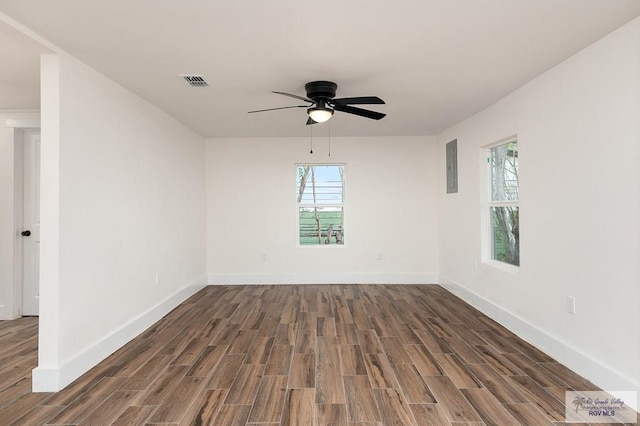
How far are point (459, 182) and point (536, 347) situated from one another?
2323mm

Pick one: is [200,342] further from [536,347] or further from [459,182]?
[459,182]

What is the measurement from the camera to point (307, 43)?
7.68 feet

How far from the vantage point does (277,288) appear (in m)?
5.30

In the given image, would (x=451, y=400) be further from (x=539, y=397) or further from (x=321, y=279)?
(x=321, y=279)

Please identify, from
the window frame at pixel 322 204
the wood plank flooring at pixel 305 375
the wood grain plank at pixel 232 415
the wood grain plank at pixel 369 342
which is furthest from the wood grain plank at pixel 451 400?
the window frame at pixel 322 204

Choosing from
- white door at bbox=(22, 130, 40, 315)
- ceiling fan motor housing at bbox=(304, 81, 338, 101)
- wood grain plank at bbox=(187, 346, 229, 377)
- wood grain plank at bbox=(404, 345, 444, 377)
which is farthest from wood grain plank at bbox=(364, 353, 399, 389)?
white door at bbox=(22, 130, 40, 315)

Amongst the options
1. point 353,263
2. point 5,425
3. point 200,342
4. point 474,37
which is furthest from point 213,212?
point 474,37

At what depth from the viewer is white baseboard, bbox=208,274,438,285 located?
5.55m

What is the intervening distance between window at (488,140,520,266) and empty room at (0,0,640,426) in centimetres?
3

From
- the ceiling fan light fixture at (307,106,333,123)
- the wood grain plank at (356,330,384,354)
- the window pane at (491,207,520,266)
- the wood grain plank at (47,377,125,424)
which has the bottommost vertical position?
the wood grain plank at (47,377,125,424)

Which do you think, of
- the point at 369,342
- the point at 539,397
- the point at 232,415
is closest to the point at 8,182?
the point at 232,415

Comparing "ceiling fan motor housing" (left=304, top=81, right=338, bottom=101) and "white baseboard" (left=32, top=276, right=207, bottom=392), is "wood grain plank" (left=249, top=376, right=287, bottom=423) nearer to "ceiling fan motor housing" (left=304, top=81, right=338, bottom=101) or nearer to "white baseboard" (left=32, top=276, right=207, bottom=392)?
"white baseboard" (left=32, top=276, right=207, bottom=392)

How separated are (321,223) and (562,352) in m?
3.73

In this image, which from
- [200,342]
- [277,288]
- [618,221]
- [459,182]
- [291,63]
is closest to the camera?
[618,221]
